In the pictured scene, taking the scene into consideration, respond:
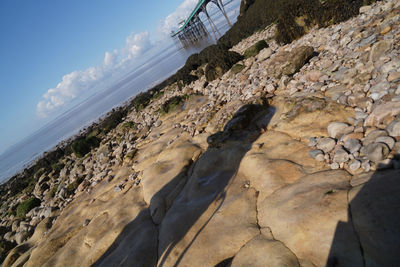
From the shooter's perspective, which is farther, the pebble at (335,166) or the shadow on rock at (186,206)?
the shadow on rock at (186,206)

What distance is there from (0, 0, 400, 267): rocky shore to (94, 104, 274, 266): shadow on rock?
0.10 ft

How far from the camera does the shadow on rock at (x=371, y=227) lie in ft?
7.25

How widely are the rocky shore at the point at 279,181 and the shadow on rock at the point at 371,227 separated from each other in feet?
0.04

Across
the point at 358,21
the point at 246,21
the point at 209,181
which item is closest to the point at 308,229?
the point at 209,181

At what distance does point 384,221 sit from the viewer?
239 centimetres

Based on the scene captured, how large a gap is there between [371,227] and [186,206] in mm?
3599

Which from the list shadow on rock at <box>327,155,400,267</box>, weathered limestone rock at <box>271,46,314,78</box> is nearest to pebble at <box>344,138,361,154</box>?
shadow on rock at <box>327,155,400,267</box>

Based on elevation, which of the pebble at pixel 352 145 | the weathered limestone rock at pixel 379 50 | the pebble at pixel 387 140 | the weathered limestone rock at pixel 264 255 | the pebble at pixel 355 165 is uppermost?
the weathered limestone rock at pixel 379 50

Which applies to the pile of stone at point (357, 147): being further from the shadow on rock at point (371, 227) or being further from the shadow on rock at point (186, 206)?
the shadow on rock at point (186, 206)

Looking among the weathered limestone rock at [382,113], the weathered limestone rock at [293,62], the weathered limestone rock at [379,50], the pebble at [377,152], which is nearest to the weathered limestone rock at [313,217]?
the pebble at [377,152]

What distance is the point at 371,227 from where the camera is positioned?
244 centimetres

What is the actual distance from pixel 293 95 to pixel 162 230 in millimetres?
6081

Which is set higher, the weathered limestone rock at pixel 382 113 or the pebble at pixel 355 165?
the weathered limestone rock at pixel 382 113

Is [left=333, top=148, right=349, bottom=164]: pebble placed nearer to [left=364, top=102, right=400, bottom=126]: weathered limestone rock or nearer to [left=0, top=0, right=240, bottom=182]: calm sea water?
[left=364, top=102, right=400, bottom=126]: weathered limestone rock
